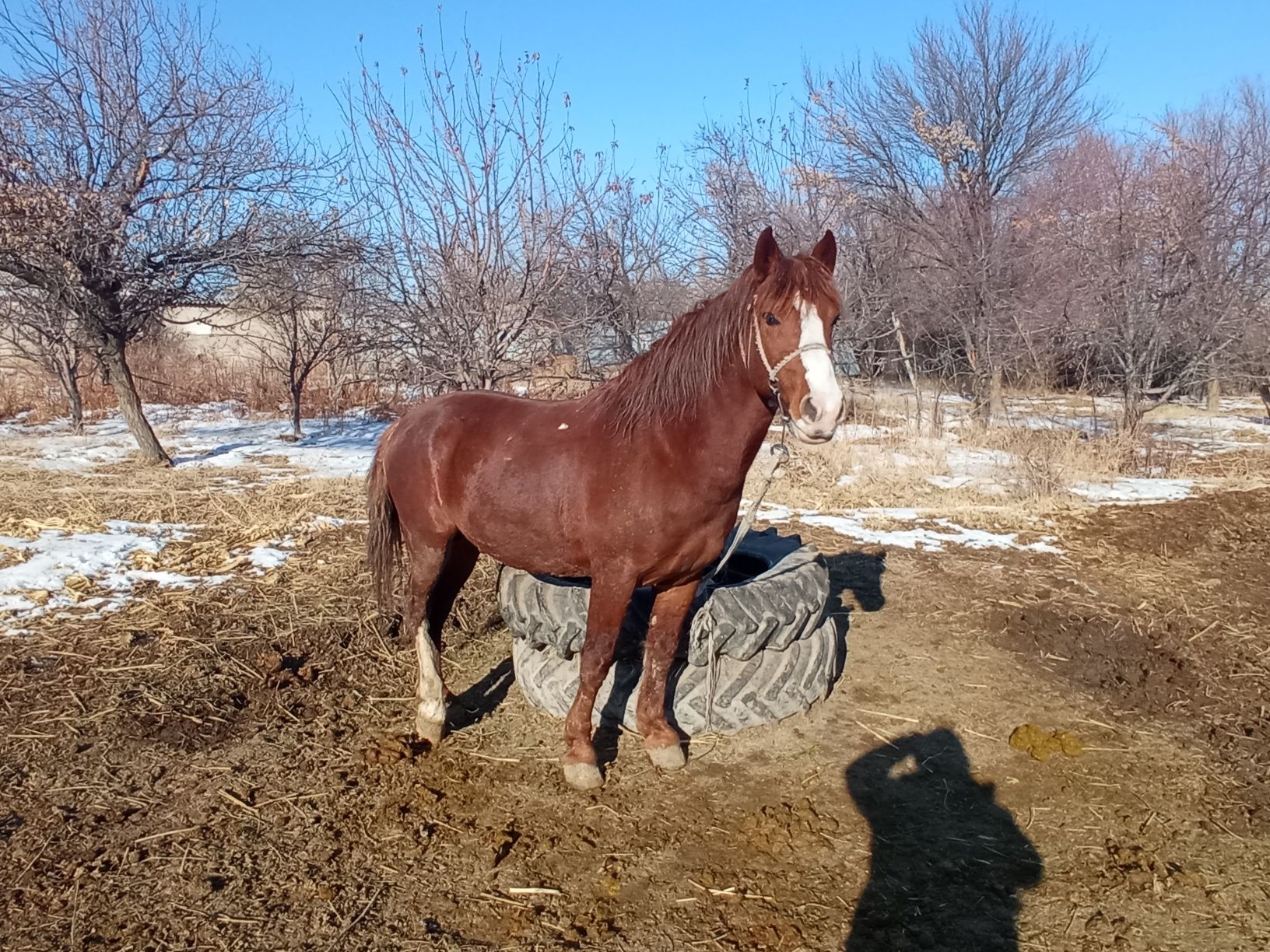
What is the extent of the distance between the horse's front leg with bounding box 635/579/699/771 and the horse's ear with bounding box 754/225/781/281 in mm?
1216

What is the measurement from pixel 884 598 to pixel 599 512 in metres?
2.84

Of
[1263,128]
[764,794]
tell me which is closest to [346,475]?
[764,794]

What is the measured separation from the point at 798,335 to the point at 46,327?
1299cm

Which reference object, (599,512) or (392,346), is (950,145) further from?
(599,512)

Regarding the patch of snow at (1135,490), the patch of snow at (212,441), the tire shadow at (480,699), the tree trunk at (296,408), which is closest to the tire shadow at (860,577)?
the tire shadow at (480,699)

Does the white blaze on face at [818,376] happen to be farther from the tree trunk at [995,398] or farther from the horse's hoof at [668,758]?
the tree trunk at [995,398]

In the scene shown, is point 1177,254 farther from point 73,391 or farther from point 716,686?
point 73,391

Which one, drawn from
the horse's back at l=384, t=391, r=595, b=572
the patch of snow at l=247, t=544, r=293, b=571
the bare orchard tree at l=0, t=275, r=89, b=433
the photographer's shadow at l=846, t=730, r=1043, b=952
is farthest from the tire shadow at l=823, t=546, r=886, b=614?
the bare orchard tree at l=0, t=275, r=89, b=433

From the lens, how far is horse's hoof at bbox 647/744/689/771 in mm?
3086

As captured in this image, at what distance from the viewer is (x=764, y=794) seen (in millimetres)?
2908

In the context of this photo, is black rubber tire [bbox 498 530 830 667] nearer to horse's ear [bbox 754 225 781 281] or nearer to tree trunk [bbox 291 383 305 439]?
horse's ear [bbox 754 225 781 281]

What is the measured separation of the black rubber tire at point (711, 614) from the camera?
129 inches

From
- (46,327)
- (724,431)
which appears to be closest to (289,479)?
(46,327)

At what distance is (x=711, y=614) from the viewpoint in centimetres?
326
